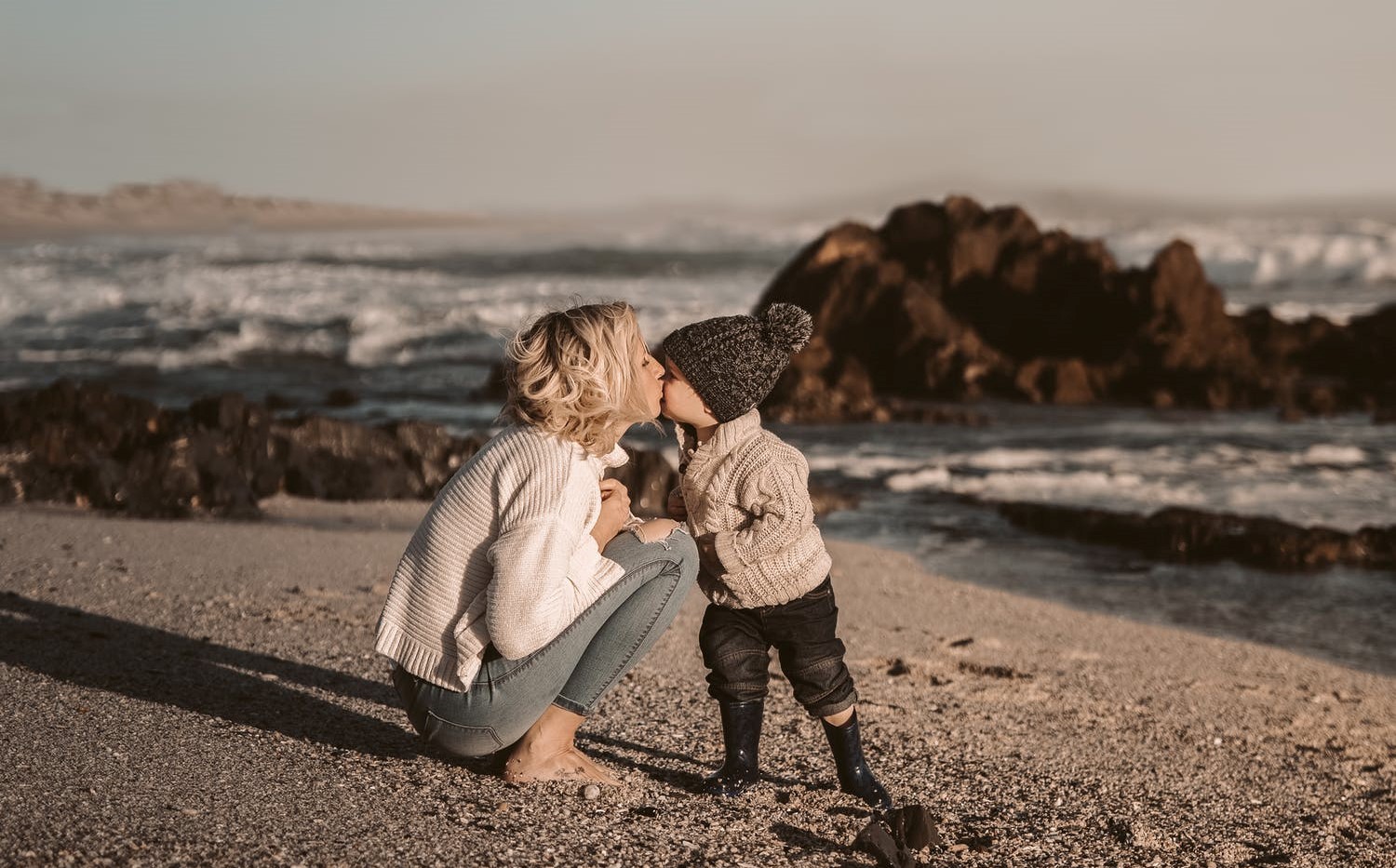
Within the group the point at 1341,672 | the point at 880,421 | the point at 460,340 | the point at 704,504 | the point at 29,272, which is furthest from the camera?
the point at 29,272

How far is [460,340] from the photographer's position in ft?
84.1

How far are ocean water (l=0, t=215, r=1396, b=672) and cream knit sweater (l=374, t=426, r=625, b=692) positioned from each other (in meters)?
0.33

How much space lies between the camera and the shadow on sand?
12.4ft

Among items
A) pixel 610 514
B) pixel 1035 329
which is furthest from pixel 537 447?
pixel 1035 329

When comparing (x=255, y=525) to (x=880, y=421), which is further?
(x=880, y=421)

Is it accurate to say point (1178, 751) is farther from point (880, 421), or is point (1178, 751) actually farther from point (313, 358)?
point (313, 358)

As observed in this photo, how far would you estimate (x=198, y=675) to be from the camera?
429 centimetres

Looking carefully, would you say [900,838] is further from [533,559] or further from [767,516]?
[533,559]

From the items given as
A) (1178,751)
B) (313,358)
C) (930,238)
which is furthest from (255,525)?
(930,238)

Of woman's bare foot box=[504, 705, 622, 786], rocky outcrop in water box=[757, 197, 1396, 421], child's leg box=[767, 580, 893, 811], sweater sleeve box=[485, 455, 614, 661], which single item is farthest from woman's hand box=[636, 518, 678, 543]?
rocky outcrop in water box=[757, 197, 1396, 421]

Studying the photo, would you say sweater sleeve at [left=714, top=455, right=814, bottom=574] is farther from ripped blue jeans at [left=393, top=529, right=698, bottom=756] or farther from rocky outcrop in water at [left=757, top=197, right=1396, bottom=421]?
rocky outcrop in water at [left=757, top=197, right=1396, bottom=421]

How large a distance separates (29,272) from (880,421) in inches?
1149

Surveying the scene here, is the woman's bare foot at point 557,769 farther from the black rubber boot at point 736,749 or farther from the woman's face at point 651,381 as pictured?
the woman's face at point 651,381

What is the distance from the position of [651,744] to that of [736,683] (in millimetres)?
643
